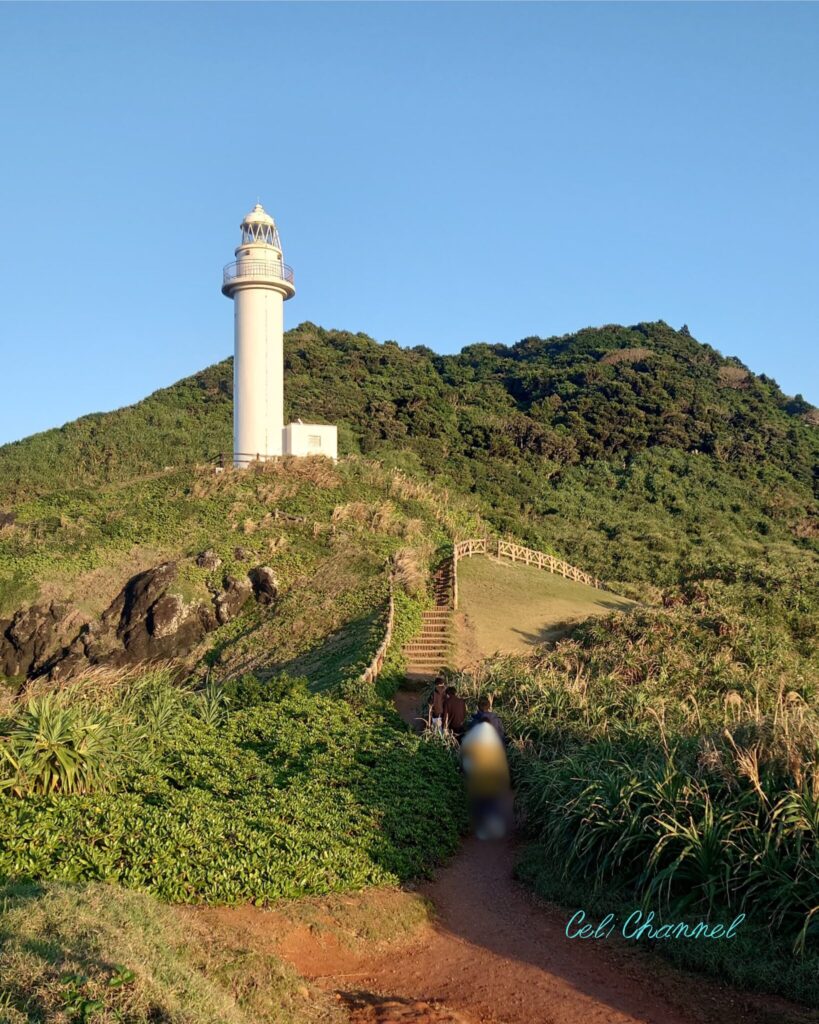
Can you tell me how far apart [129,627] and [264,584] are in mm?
3920

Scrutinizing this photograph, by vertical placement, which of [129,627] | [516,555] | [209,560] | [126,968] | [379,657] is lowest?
[126,968]

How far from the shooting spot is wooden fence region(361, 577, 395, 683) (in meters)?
15.4

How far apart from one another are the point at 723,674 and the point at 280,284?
2365 cm

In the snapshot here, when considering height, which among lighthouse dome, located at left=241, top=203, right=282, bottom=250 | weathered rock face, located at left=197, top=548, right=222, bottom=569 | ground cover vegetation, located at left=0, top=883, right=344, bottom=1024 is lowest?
ground cover vegetation, located at left=0, top=883, right=344, bottom=1024

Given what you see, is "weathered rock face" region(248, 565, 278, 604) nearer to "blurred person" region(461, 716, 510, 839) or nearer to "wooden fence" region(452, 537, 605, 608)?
"wooden fence" region(452, 537, 605, 608)

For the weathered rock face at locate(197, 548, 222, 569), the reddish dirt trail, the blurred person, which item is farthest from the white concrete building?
the reddish dirt trail

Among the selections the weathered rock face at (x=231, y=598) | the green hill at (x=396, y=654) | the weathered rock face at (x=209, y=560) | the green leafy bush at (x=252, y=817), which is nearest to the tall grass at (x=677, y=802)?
the green hill at (x=396, y=654)

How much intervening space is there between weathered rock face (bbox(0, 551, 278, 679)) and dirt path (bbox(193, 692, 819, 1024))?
697 inches

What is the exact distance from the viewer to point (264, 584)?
1000 inches

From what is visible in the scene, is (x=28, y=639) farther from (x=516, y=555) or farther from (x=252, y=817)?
(x=252, y=817)

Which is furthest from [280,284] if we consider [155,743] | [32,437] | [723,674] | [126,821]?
[32,437]

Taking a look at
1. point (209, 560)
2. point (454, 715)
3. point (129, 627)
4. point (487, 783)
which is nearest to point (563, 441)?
point (209, 560)

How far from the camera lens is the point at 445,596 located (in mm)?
23188

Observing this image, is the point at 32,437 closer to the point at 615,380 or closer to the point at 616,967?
the point at 615,380
